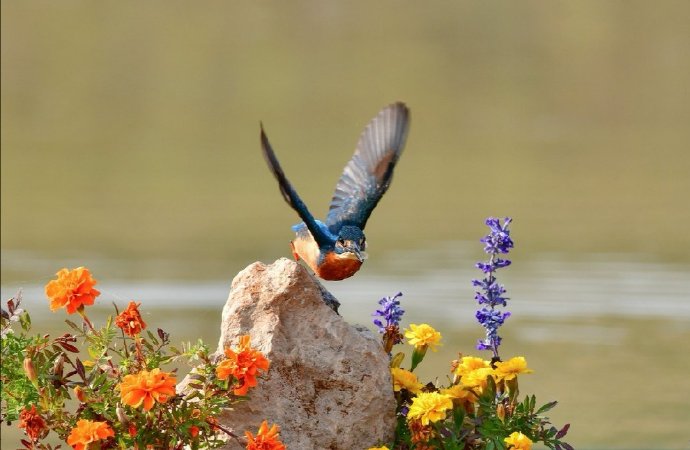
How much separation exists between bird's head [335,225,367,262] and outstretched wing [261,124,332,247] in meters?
0.05

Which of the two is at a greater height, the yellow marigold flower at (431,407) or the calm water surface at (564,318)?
the calm water surface at (564,318)

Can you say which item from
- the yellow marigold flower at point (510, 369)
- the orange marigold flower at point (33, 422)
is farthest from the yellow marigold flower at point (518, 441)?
the orange marigold flower at point (33, 422)

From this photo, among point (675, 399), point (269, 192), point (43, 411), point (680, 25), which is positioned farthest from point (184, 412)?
point (680, 25)

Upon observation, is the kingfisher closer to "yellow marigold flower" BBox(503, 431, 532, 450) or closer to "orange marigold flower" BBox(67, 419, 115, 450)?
"yellow marigold flower" BBox(503, 431, 532, 450)

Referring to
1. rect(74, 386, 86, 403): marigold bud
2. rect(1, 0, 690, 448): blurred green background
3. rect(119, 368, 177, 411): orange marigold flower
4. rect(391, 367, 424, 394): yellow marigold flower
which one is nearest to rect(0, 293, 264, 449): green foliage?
rect(74, 386, 86, 403): marigold bud

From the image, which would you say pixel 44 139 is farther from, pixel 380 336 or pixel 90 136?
pixel 380 336

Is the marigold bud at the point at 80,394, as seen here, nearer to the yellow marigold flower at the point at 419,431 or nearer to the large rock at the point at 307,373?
the large rock at the point at 307,373

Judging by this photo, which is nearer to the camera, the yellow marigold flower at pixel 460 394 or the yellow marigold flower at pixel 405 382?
the yellow marigold flower at pixel 460 394

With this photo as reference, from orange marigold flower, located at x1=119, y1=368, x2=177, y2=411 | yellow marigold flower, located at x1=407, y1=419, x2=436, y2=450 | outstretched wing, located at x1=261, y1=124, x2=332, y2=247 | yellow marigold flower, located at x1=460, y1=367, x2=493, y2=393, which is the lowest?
orange marigold flower, located at x1=119, y1=368, x2=177, y2=411

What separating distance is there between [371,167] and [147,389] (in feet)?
4.54

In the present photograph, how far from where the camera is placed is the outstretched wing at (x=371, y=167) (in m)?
4.13

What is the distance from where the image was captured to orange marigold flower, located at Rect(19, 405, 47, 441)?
338 cm

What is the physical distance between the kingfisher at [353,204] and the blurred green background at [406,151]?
3256mm

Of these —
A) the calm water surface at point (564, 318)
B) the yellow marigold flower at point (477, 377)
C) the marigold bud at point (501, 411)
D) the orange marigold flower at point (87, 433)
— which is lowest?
the orange marigold flower at point (87, 433)
